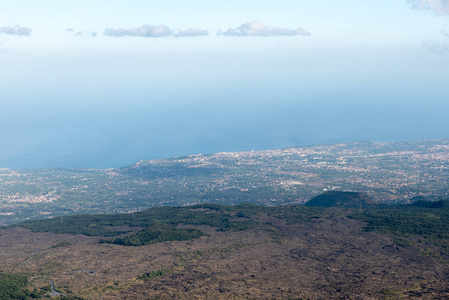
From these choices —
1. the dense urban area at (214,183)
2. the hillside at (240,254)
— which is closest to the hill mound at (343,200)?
the dense urban area at (214,183)

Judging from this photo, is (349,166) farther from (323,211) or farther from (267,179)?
(323,211)

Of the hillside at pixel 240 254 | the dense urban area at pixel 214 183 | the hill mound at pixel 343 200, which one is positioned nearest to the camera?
the hillside at pixel 240 254

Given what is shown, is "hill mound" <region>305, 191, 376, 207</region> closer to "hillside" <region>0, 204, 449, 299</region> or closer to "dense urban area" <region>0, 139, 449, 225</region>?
"dense urban area" <region>0, 139, 449, 225</region>

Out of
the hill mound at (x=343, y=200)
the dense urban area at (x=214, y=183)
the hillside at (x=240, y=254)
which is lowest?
the dense urban area at (x=214, y=183)

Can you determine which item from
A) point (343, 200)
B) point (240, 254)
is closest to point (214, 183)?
point (343, 200)

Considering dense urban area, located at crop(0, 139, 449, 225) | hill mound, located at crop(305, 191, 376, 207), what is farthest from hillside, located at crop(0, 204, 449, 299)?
dense urban area, located at crop(0, 139, 449, 225)

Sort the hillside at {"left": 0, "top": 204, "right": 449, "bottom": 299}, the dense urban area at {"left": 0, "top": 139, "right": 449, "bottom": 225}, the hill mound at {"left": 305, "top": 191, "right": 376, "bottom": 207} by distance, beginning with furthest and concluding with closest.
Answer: the dense urban area at {"left": 0, "top": 139, "right": 449, "bottom": 225} < the hill mound at {"left": 305, "top": 191, "right": 376, "bottom": 207} < the hillside at {"left": 0, "top": 204, "right": 449, "bottom": 299}

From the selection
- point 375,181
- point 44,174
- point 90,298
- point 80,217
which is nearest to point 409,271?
point 90,298

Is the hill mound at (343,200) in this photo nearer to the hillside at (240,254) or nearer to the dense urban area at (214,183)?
the dense urban area at (214,183)
